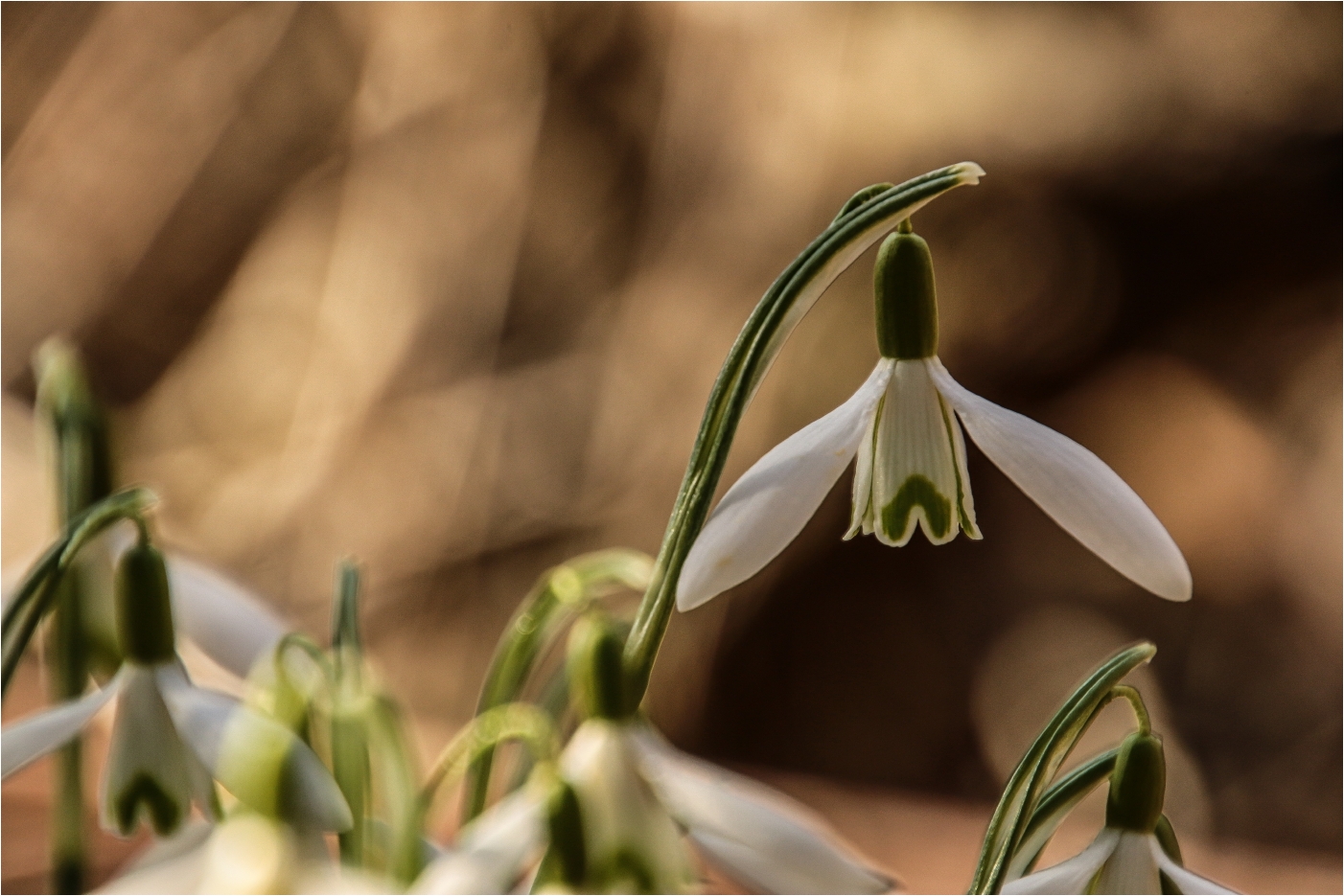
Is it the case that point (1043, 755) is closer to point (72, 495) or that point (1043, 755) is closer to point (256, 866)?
point (256, 866)

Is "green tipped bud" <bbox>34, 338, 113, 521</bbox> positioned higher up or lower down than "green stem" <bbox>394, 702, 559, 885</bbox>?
higher up

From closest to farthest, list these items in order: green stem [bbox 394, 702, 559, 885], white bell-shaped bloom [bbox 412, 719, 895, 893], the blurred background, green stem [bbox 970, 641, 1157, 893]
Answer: green stem [bbox 970, 641, 1157, 893] → white bell-shaped bloom [bbox 412, 719, 895, 893] → green stem [bbox 394, 702, 559, 885] → the blurred background

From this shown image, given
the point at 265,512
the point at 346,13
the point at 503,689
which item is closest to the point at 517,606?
the point at 265,512

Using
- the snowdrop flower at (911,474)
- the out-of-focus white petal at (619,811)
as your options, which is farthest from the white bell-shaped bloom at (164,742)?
the snowdrop flower at (911,474)

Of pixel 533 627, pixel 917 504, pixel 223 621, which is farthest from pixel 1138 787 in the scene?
pixel 223 621

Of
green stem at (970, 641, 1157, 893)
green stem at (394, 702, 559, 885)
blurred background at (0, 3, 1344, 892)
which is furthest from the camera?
blurred background at (0, 3, 1344, 892)

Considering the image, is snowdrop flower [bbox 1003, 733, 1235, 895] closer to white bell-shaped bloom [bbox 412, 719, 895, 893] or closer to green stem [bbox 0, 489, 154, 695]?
white bell-shaped bloom [bbox 412, 719, 895, 893]

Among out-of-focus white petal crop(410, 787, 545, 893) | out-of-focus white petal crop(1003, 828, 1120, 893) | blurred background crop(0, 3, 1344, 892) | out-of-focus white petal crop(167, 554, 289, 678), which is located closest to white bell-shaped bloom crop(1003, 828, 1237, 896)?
out-of-focus white petal crop(1003, 828, 1120, 893)
